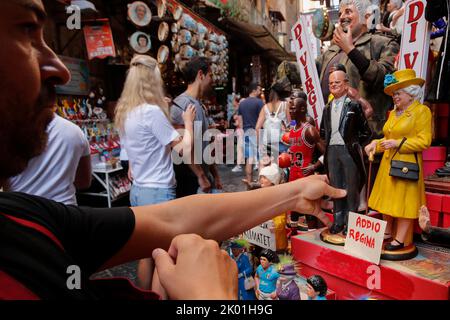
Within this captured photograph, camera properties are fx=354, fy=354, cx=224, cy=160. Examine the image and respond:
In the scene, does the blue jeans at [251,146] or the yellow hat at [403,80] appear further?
the blue jeans at [251,146]

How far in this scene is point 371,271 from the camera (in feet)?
4.83

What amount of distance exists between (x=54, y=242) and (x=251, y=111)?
17.1 ft

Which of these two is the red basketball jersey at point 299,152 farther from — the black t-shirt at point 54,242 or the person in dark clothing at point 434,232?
the black t-shirt at point 54,242

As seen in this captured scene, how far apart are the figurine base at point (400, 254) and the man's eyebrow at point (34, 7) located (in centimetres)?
153

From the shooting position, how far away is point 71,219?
0.82m

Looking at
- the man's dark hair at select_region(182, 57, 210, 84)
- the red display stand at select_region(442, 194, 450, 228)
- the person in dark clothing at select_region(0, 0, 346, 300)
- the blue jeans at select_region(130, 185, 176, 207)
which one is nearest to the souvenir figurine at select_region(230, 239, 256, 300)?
the blue jeans at select_region(130, 185, 176, 207)

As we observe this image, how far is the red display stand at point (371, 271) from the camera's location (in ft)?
4.45

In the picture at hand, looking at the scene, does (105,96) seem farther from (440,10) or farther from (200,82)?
(440,10)

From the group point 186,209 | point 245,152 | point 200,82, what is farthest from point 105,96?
point 186,209

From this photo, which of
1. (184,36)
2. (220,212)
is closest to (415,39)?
(220,212)

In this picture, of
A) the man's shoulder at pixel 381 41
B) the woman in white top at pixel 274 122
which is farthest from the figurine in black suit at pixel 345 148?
the woman in white top at pixel 274 122

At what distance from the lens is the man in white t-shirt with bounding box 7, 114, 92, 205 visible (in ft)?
5.55

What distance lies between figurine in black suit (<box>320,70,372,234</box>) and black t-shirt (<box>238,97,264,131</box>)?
4.02 meters

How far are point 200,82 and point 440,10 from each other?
152 cm
